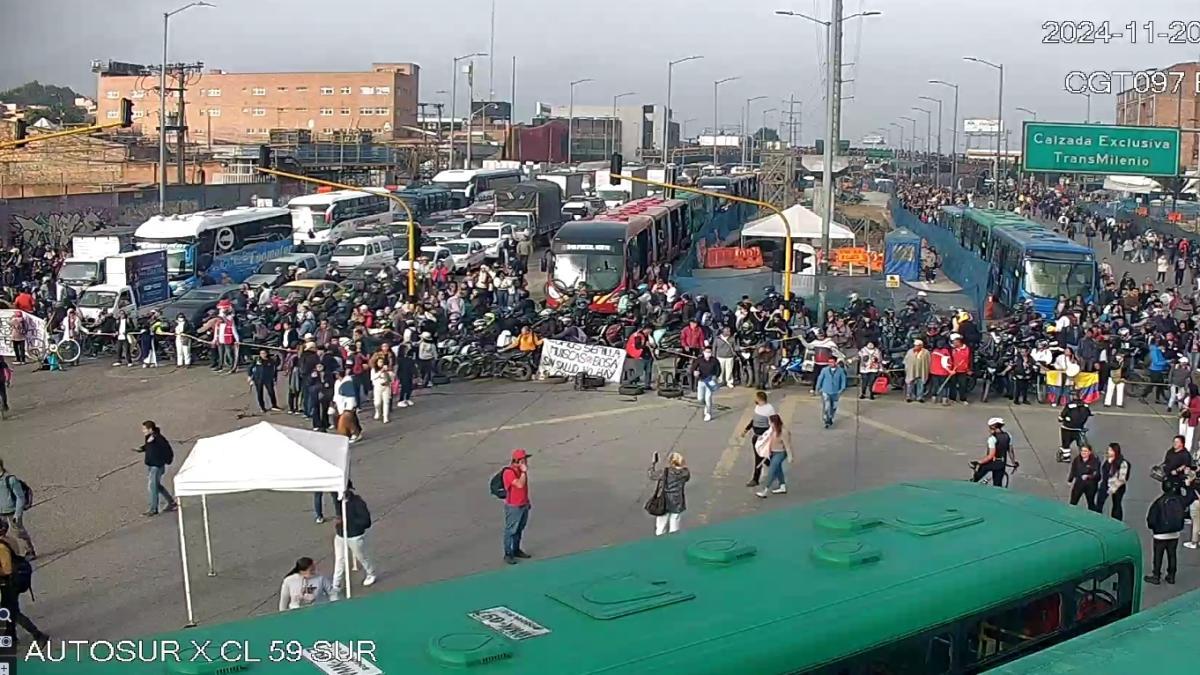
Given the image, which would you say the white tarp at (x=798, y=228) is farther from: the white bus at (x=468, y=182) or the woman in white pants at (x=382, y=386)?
the white bus at (x=468, y=182)

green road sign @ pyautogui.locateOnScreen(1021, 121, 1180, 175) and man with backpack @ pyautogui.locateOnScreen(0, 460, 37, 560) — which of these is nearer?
man with backpack @ pyautogui.locateOnScreen(0, 460, 37, 560)

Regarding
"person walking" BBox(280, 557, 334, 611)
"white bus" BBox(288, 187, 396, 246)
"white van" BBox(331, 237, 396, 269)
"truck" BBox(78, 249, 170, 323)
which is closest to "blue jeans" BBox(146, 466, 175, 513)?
"person walking" BBox(280, 557, 334, 611)

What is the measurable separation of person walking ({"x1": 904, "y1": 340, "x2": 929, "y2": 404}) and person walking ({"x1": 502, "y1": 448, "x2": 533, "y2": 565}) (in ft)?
36.0

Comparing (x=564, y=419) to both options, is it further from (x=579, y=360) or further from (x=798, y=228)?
(x=798, y=228)

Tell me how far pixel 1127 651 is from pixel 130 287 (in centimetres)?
2748

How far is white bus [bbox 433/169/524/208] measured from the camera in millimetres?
64562

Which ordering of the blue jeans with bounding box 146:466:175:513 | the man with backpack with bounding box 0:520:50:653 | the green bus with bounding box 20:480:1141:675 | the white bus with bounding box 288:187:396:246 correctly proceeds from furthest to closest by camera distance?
the white bus with bounding box 288:187:396:246
the blue jeans with bounding box 146:466:175:513
the man with backpack with bounding box 0:520:50:653
the green bus with bounding box 20:480:1141:675

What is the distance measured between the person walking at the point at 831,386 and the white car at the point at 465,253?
2186 centimetres

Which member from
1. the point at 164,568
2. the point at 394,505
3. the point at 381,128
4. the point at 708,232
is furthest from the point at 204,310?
the point at 381,128

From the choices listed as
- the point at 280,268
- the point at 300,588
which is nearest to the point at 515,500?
the point at 300,588

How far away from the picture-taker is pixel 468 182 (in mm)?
66188

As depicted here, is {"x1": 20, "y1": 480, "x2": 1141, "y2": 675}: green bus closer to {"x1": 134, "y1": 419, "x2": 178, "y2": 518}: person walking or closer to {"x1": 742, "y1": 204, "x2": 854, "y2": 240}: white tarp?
{"x1": 134, "y1": 419, "x2": 178, "y2": 518}: person walking

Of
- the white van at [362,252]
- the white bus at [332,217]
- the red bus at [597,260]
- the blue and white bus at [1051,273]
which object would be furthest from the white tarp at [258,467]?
the white bus at [332,217]

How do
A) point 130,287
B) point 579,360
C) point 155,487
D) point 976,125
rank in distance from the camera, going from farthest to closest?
point 976,125, point 130,287, point 579,360, point 155,487
